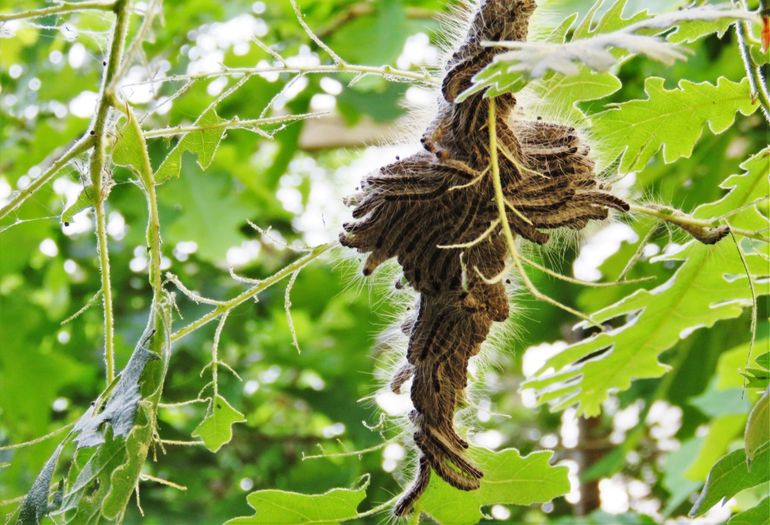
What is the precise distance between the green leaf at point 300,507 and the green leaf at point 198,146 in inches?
13.9

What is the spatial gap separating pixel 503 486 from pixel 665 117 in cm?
45

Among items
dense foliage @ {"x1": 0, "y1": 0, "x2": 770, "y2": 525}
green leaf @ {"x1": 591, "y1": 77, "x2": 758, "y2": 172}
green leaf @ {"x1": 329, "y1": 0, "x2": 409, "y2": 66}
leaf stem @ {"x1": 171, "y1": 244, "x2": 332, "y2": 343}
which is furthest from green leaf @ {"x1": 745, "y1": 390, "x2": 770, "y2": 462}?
green leaf @ {"x1": 329, "y1": 0, "x2": 409, "y2": 66}

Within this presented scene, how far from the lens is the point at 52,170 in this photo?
787 mm

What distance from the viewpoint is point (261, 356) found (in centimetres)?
275

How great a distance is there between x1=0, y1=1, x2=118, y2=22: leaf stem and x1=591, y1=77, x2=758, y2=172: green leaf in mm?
526

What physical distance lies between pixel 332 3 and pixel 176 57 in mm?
454

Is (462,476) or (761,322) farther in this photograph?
(761,322)

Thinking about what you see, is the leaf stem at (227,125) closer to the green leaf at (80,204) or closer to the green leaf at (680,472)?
the green leaf at (80,204)

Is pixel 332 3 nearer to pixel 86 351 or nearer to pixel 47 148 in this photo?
pixel 47 148

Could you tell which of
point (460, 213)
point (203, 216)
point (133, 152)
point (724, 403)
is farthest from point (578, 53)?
point (203, 216)

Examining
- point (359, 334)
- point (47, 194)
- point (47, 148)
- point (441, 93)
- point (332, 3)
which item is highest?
point (441, 93)

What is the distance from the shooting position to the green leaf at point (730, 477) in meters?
0.96

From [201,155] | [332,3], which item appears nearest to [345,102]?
[332,3]

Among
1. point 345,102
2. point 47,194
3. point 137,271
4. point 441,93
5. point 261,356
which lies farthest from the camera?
point 261,356
